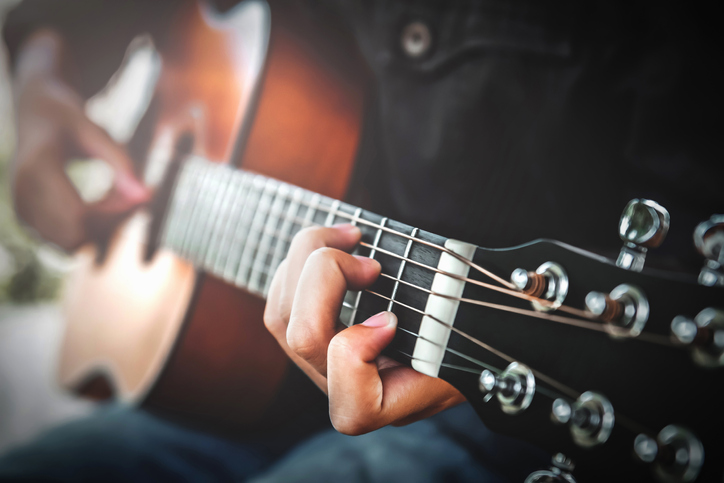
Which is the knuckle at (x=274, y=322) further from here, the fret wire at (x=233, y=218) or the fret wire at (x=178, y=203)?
the fret wire at (x=178, y=203)

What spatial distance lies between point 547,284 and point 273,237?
0.82 ft

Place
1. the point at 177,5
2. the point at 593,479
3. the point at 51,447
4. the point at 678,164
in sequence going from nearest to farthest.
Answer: the point at 593,479
the point at 678,164
the point at 51,447
the point at 177,5

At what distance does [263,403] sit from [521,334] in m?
0.40

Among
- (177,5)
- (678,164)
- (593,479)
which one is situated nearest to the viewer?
(593,479)

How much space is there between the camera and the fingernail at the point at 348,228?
0.97 feet

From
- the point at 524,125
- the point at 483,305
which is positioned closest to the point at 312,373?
the point at 483,305

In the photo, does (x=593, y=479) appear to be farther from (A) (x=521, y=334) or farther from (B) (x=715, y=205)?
(B) (x=715, y=205)

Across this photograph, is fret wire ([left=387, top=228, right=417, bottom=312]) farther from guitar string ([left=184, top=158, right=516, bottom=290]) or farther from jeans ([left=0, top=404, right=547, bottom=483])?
jeans ([left=0, top=404, right=547, bottom=483])

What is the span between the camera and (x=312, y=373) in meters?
0.36

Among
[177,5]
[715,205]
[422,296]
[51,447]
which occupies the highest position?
[177,5]

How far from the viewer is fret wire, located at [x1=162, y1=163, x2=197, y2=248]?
54 cm

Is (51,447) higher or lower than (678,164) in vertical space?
lower

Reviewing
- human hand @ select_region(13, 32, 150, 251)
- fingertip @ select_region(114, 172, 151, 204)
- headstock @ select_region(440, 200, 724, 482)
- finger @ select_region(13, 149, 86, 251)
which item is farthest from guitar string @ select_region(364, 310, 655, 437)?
finger @ select_region(13, 149, 86, 251)

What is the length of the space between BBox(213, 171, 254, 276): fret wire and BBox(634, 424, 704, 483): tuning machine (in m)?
0.38
